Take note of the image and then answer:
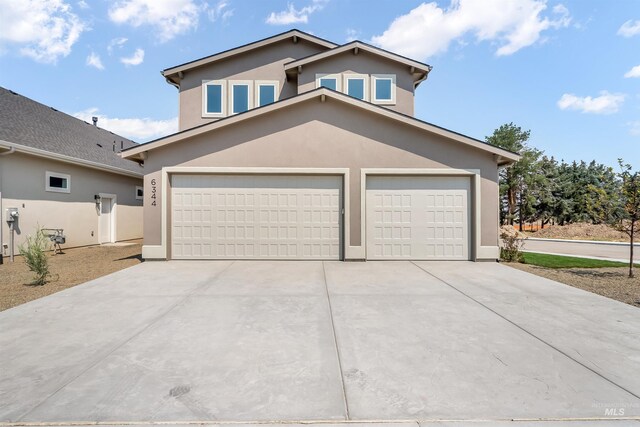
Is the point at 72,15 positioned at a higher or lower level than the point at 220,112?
higher

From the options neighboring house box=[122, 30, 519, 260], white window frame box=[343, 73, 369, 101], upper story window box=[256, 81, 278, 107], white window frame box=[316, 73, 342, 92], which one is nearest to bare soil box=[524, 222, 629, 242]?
neighboring house box=[122, 30, 519, 260]

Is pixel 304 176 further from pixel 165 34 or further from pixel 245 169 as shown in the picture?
pixel 165 34

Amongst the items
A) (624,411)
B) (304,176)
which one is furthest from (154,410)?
(304,176)

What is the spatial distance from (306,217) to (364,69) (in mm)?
7503

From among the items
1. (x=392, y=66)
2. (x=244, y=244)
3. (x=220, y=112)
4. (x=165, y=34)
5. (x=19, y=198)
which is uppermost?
(x=165, y=34)

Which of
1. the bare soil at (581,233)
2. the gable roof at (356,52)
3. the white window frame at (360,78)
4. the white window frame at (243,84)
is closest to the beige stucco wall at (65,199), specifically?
the white window frame at (243,84)

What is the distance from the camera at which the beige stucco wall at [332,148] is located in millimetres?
9250

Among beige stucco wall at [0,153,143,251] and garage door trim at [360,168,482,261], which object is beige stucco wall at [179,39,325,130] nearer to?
beige stucco wall at [0,153,143,251]

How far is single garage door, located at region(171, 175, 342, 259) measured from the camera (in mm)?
9281

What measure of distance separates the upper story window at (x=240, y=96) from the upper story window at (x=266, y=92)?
1.13 ft

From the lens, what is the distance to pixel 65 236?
12.5m

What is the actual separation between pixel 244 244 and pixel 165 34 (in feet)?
30.6

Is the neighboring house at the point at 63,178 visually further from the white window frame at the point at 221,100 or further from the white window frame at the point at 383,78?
the white window frame at the point at 383,78

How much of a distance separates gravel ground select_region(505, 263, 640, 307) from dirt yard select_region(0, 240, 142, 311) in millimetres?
11265
